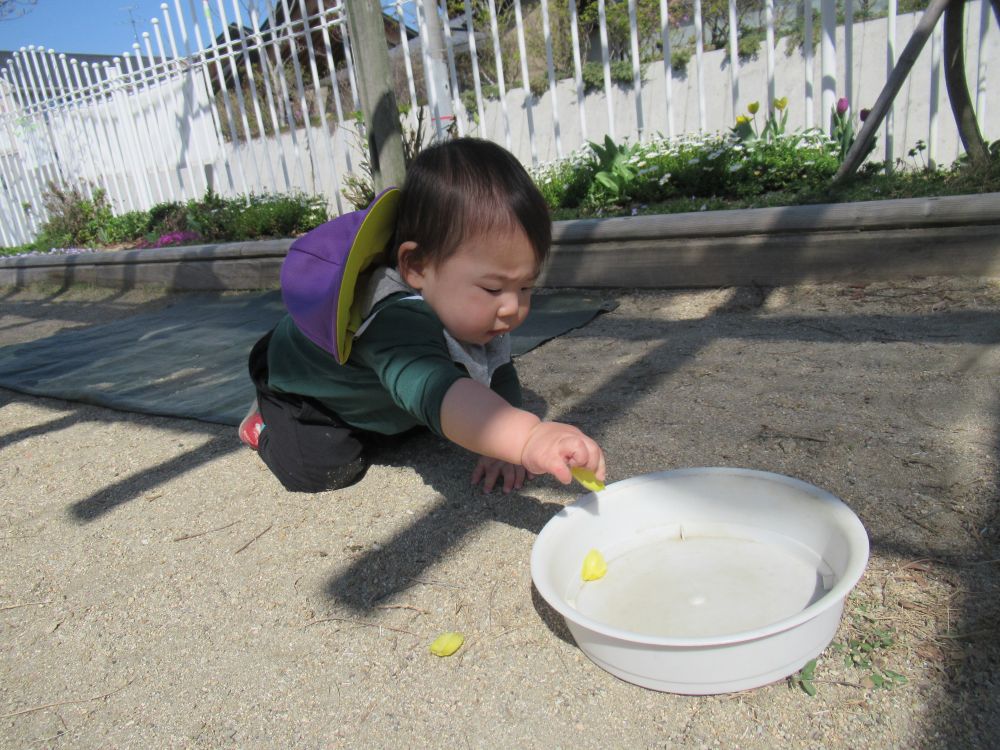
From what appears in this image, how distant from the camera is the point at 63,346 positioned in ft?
13.0

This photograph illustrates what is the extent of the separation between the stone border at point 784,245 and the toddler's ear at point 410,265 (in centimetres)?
195

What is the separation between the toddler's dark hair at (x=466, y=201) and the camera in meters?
1.42

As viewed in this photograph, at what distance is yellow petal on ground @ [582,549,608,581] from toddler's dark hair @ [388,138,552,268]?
60cm

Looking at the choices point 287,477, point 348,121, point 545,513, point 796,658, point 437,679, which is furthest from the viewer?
point 348,121

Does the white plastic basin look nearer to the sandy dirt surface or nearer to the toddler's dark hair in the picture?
the sandy dirt surface

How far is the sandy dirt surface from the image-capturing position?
41.4 inches

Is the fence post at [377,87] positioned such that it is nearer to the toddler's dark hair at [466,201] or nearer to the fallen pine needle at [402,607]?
the toddler's dark hair at [466,201]

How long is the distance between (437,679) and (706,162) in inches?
138

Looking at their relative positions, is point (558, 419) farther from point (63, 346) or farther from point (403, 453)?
point (63, 346)

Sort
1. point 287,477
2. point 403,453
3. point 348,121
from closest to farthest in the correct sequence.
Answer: point 287,477
point 403,453
point 348,121

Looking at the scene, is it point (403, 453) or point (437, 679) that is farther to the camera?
point (403, 453)

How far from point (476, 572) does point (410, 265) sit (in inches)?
25.5

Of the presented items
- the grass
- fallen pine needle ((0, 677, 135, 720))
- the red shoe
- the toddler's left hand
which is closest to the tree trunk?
the grass

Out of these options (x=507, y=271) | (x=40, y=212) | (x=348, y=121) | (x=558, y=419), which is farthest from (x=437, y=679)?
(x=40, y=212)
